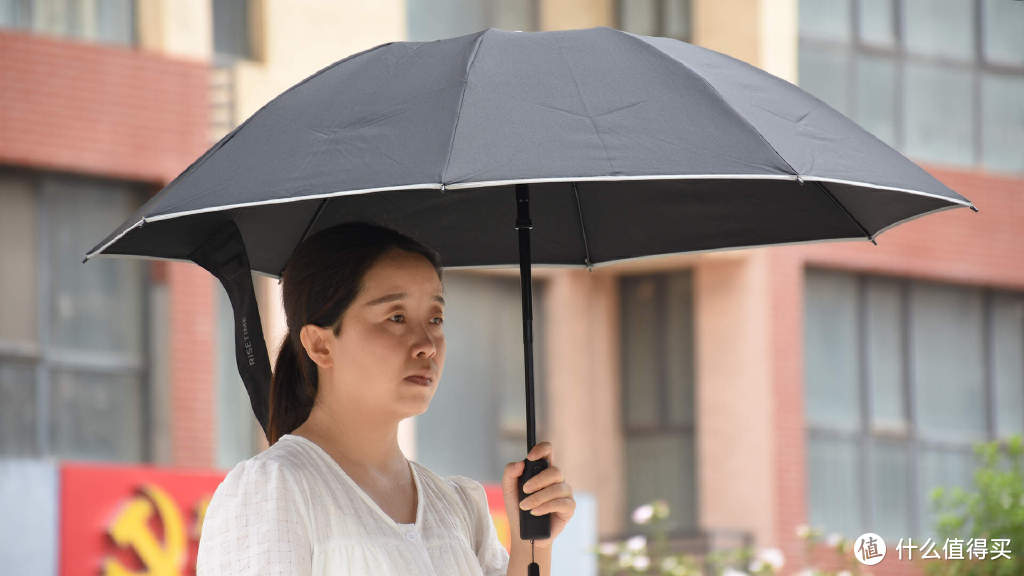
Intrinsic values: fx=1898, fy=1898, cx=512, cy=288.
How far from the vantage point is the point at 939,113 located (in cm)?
1802

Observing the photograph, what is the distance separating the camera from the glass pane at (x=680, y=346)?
699 inches

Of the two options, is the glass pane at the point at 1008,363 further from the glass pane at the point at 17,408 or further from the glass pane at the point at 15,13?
the glass pane at the point at 15,13

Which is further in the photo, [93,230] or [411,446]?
[411,446]

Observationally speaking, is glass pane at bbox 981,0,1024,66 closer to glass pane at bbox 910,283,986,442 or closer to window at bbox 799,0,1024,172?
window at bbox 799,0,1024,172

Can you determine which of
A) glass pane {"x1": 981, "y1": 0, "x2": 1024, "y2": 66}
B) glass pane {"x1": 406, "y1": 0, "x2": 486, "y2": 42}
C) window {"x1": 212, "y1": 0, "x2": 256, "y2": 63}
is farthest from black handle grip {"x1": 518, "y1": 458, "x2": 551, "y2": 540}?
glass pane {"x1": 981, "y1": 0, "x2": 1024, "y2": 66}

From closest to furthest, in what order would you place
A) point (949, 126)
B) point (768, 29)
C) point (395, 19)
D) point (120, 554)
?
point (120, 554), point (395, 19), point (768, 29), point (949, 126)

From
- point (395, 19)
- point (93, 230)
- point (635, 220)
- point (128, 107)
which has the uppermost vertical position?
point (395, 19)

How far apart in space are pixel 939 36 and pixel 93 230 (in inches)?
345

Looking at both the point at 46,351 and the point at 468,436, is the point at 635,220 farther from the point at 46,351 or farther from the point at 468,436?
the point at 468,436

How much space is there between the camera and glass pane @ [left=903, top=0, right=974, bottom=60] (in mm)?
18000

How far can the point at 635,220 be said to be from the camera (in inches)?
177

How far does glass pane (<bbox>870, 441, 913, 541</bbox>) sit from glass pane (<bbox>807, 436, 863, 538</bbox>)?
0.70 feet

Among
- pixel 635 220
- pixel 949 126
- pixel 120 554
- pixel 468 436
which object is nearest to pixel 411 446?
pixel 468 436

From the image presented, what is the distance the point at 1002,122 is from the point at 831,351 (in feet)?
9.67
